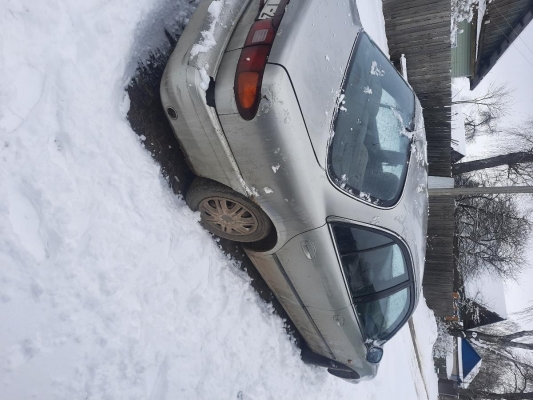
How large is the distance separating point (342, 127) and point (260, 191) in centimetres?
69

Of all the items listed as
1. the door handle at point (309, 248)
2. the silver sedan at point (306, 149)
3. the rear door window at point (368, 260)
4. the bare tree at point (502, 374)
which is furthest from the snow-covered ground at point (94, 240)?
the bare tree at point (502, 374)

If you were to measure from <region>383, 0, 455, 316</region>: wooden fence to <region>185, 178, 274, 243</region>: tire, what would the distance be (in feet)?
17.2

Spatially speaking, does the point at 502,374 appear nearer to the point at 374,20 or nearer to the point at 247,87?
the point at 374,20

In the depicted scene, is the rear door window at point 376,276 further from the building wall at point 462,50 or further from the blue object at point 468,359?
the building wall at point 462,50

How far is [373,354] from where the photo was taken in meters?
3.82

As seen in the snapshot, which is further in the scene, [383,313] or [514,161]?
[514,161]

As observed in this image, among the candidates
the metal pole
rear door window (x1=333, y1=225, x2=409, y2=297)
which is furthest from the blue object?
rear door window (x1=333, y1=225, x2=409, y2=297)

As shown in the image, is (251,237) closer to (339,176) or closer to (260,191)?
(260,191)

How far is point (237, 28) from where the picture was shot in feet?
9.02

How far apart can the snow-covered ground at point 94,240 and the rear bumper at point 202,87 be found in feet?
1.33

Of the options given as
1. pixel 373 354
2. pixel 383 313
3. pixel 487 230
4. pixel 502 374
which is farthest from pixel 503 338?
pixel 383 313

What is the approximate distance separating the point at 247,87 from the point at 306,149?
511mm

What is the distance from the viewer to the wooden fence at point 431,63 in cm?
659

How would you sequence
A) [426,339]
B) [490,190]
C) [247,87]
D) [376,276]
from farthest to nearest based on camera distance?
[426,339] < [490,190] < [376,276] < [247,87]
